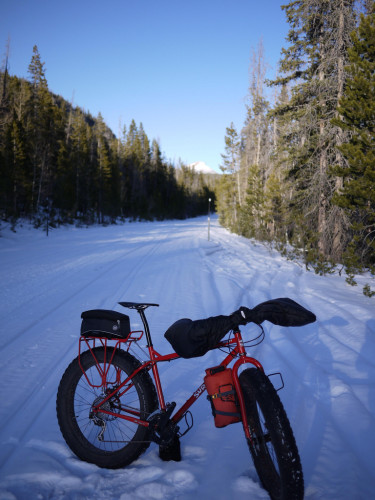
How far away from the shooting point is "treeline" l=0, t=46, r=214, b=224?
82.0 ft

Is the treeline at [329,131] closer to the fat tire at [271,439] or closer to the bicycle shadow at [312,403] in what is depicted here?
the bicycle shadow at [312,403]

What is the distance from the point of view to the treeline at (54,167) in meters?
25.0

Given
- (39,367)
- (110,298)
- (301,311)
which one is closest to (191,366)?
(39,367)

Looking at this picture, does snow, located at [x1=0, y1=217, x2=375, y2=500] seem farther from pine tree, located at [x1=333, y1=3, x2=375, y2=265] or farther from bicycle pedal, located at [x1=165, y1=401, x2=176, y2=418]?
pine tree, located at [x1=333, y1=3, x2=375, y2=265]

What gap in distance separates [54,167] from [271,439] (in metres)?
36.0

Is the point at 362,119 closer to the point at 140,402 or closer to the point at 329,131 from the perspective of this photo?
the point at 329,131

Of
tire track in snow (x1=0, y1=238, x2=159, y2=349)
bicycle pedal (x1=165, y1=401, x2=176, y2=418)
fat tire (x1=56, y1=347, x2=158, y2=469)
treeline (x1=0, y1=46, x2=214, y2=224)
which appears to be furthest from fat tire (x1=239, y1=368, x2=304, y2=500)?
treeline (x1=0, y1=46, x2=214, y2=224)

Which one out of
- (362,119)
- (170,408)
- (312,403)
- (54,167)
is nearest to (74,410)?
(170,408)

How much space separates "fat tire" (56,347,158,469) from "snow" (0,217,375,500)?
3.7 inches

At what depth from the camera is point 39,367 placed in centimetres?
335

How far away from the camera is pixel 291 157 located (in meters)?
11.6

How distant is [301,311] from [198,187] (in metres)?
99.2

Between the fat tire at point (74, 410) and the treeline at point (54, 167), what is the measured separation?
2133 cm

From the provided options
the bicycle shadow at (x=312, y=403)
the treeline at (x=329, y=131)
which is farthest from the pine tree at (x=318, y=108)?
the bicycle shadow at (x=312, y=403)
